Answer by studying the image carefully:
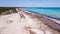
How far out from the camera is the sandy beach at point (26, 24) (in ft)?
3.88

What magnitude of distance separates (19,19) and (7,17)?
15cm

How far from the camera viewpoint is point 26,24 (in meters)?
1.23

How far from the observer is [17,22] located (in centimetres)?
125

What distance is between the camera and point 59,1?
126 centimetres

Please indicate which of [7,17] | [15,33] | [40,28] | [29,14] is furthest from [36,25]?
[7,17]

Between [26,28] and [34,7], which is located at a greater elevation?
[34,7]

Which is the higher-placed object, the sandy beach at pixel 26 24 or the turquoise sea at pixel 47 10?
the turquoise sea at pixel 47 10

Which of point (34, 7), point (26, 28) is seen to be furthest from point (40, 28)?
point (34, 7)

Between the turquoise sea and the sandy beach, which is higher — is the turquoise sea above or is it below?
above

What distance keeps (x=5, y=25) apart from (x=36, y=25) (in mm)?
383

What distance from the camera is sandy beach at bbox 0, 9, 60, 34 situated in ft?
3.88

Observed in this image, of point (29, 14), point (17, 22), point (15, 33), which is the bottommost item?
point (15, 33)

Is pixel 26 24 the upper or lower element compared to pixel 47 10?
lower

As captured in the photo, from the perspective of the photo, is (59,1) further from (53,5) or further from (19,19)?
(19,19)
